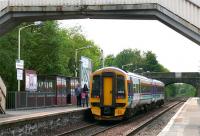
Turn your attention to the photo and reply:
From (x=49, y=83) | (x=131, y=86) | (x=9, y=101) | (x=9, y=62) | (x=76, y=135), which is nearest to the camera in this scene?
(x=76, y=135)

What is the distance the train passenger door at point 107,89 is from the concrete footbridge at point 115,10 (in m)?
6.19

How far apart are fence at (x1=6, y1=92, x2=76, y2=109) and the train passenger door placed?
8356 millimetres

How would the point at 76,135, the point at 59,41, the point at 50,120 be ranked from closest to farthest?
the point at 76,135, the point at 50,120, the point at 59,41

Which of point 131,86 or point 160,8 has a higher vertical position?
point 160,8

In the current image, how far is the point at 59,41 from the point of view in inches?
2648

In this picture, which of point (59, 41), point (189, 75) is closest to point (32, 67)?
point (59, 41)

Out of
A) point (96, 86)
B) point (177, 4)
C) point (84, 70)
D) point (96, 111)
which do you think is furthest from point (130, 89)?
point (84, 70)

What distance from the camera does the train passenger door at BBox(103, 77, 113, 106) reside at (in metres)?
30.7

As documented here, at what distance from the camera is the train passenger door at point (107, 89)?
30672 mm

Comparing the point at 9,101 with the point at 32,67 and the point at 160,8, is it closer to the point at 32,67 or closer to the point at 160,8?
the point at 160,8

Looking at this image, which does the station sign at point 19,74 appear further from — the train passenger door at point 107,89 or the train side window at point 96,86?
the train passenger door at point 107,89

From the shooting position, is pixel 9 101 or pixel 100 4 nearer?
pixel 100 4

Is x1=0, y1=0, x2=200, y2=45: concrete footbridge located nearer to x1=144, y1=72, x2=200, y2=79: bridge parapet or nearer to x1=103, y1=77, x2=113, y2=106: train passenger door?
x1=103, y1=77, x2=113, y2=106: train passenger door

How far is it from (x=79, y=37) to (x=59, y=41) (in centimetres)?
4285
